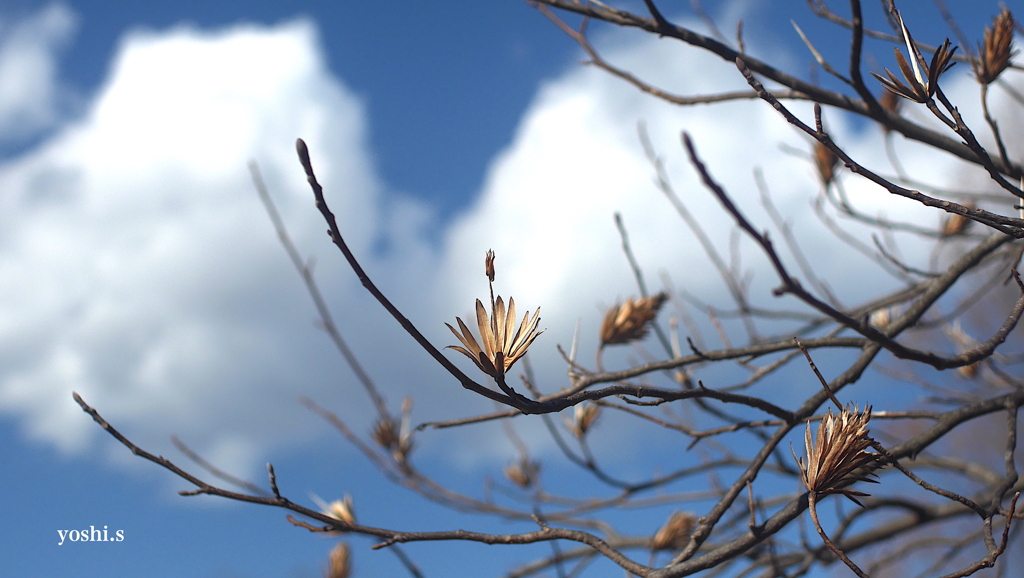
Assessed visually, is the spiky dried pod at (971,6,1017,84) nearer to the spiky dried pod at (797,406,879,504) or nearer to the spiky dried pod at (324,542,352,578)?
the spiky dried pod at (797,406,879,504)

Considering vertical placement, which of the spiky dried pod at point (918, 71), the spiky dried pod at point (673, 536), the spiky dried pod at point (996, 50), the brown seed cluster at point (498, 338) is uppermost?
the spiky dried pod at point (996, 50)

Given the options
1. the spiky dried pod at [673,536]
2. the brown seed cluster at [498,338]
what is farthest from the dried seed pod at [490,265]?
the spiky dried pod at [673,536]

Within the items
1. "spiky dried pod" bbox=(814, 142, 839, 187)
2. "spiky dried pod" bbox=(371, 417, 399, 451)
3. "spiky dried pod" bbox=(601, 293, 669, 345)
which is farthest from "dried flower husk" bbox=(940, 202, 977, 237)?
"spiky dried pod" bbox=(371, 417, 399, 451)

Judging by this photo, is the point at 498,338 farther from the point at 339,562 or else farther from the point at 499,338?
the point at 339,562

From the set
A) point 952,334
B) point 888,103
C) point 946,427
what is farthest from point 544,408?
point 952,334

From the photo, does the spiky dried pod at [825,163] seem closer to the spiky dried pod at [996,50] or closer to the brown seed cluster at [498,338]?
the spiky dried pod at [996,50]
